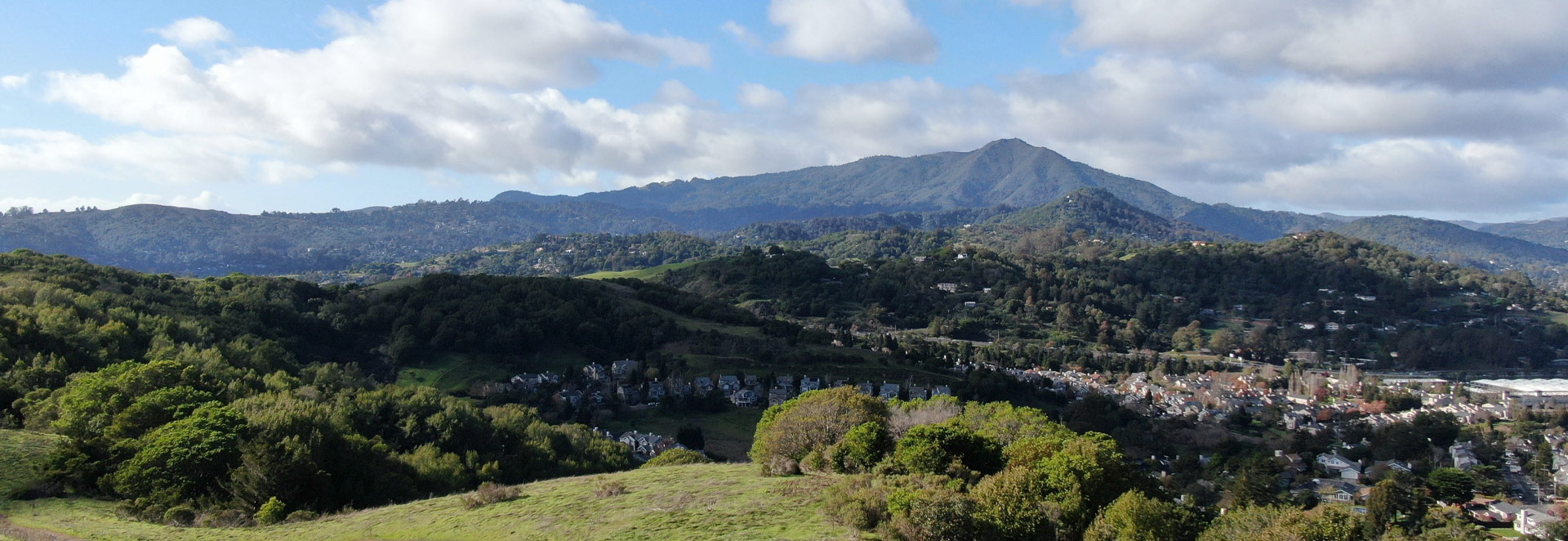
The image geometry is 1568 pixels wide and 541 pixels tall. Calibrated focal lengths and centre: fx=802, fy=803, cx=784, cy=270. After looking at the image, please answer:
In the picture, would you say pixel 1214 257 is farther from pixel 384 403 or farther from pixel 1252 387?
pixel 384 403

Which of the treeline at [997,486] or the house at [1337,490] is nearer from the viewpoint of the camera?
the treeline at [997,486]

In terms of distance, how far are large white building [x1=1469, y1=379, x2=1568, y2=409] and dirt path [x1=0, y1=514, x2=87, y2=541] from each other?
78.6 m

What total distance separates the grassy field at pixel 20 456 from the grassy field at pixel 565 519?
1214 millimetres

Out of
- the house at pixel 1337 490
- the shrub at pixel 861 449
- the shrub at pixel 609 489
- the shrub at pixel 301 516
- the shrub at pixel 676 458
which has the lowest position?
the house at pixel 1337 490

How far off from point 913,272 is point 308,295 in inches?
3197

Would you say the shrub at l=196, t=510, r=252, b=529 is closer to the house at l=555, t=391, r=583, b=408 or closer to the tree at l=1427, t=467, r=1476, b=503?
the house at l=555, t=391, r=583, b=408

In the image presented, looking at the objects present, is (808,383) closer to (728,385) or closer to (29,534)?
(728,385)

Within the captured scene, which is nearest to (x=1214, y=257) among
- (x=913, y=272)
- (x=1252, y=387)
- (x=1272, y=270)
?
(x=1272, y=270)

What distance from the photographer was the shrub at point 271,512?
17.9 meters

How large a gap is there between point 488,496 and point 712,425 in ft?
89.9

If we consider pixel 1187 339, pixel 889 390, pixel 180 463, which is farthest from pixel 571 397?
pixel 1187 339

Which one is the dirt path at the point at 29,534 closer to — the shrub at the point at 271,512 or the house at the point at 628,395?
the shrub at the point at 271,512

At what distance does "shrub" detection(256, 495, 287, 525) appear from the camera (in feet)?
58.9

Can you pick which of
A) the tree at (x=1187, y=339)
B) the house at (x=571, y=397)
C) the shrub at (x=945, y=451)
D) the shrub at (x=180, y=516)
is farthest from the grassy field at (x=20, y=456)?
the tree at (x=1187, y=339)
